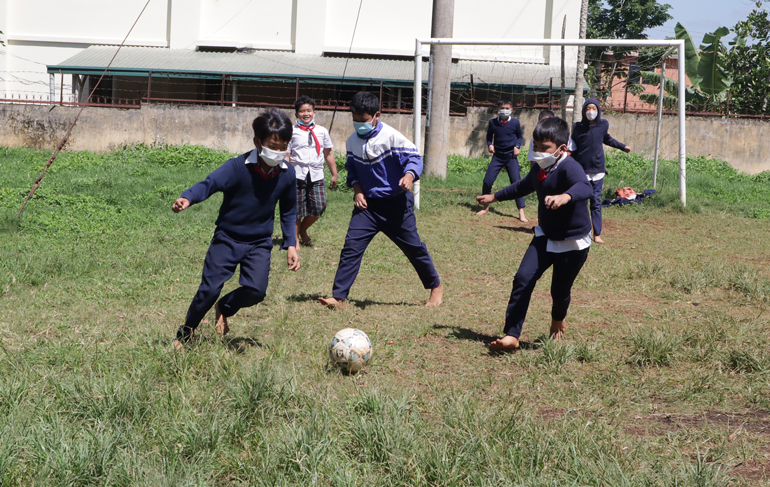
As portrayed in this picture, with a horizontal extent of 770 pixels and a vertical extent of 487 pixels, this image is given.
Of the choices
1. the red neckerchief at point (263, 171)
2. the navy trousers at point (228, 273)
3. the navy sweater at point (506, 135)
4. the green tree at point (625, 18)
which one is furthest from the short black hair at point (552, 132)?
the green tree at point (625, 18)

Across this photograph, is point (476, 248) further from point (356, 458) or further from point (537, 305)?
point (356, 458)

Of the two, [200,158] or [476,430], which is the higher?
[200,158]

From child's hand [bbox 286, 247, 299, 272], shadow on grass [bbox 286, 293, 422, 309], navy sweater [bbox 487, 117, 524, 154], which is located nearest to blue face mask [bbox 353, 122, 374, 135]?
shadow on grass [bbox 286, 293, 422, 309]

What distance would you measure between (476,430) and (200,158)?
1485 cm

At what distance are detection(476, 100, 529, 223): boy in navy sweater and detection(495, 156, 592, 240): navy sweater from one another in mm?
6430

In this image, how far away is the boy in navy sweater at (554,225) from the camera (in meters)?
4.86

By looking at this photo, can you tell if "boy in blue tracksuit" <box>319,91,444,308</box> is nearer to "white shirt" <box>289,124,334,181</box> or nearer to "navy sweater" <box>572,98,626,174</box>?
"white shirt" <box>289,124,334,181</box>

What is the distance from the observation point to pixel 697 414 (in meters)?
3.89

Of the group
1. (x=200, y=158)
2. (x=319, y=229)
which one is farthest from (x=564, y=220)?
(x=200, y=158)

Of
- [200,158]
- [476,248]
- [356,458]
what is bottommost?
[356,458]

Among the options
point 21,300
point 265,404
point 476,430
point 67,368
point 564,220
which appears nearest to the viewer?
point 476,430

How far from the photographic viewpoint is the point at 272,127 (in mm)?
4621

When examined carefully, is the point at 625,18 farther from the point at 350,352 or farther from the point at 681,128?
the point at 350,352

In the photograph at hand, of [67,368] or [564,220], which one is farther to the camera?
[564,220]
